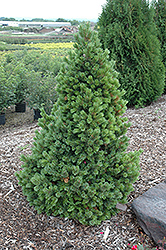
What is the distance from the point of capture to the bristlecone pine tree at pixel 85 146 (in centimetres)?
251

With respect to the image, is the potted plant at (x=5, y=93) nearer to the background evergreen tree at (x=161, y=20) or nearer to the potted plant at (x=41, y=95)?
the potted plant at (x=41, y=95)

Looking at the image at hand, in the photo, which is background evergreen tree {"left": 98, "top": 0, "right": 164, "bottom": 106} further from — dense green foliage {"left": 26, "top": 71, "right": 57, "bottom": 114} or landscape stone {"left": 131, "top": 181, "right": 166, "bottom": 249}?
landscape stone {"left": 131, "top": 181, "right": 166, "bottom": 249}

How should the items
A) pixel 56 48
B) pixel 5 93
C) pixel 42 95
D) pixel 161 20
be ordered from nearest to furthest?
pixel 42 95, pixel 5 93, pixel 161 20, pixel 56 48

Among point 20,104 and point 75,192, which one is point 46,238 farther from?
→ point 20,104

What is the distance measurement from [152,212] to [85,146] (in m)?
1.05

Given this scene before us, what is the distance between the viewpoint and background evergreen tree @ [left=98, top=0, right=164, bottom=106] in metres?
5.80

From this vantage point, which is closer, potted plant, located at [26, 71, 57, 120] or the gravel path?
the gravel path

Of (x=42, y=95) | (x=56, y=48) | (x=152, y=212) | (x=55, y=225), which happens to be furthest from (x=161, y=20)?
(x=56, y=48)

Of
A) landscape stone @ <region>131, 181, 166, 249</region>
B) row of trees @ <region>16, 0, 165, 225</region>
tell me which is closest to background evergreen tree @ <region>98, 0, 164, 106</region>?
row of trees @ <region>16, 0, 165, 225</region>

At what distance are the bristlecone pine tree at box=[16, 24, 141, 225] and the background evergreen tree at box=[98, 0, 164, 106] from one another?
3.36m

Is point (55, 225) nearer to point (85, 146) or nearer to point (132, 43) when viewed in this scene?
point (85, 146)

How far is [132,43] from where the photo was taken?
5.80 meters

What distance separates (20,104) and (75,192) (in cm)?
614

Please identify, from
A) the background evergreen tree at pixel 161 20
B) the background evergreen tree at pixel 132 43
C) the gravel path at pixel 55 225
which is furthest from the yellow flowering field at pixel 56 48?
the gravel path at pixel 55 225
